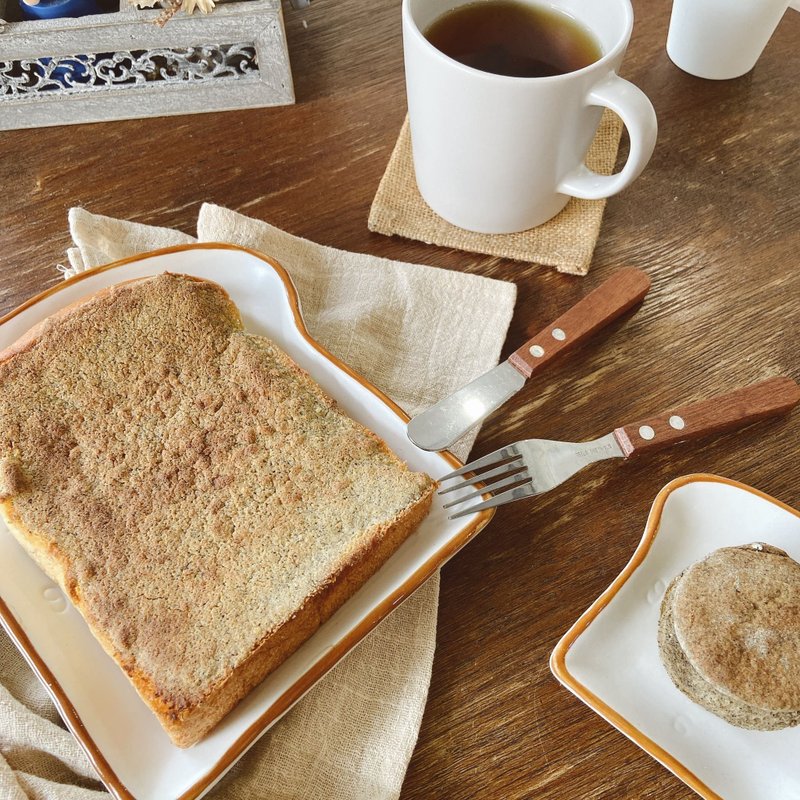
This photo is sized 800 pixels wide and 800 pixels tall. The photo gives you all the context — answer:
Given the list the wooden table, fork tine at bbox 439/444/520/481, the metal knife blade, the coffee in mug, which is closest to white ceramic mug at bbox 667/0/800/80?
the wooden table

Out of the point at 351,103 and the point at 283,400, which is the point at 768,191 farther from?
the point at 283,400

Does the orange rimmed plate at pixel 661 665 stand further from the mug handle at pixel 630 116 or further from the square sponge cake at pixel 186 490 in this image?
the mug handle at pixel 630 116

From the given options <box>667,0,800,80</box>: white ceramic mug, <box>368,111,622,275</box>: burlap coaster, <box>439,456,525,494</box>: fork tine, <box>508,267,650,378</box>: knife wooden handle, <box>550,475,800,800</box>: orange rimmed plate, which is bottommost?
<box>550,475,800,800</box>: orange rimmed plate

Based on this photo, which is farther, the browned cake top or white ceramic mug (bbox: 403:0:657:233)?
white ceramic mug (bbox: 403:0:657:233)

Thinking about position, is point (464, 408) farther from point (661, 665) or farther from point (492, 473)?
point (661, 665)

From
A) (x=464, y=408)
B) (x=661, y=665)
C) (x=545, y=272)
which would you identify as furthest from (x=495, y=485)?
(x=545, y=272)

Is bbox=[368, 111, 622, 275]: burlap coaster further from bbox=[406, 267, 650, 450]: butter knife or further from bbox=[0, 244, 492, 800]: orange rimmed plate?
bbox=[0, 244, 492, 800]: orange rimmed plate

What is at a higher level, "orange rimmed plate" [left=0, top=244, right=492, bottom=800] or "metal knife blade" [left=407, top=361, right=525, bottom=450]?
"metal knife blade" [left=407, top=361, right=525, bottom=450]

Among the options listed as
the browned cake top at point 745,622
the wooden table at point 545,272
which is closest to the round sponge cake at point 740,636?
the browned cake top at point 745,622
